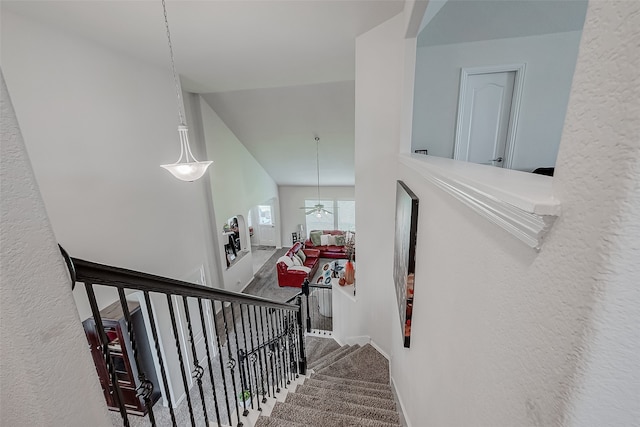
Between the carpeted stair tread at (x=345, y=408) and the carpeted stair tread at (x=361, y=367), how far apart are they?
3.09 feet

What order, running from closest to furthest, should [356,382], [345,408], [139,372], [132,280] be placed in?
1. [132,280]
2. [139,372]
3. [345,408]
4. [356,382]

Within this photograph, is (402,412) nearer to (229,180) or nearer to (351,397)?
(351,397)

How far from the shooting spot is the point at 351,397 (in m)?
2.40

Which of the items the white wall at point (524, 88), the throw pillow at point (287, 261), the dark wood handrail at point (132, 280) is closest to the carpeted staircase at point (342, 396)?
the dark wood handrail at point (132, 280)

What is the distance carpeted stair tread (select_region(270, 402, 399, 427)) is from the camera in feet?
6.08

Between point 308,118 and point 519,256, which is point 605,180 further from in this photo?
point 308,118

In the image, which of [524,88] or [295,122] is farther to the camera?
[295,122]

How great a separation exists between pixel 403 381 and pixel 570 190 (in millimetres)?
2345

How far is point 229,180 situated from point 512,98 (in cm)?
541

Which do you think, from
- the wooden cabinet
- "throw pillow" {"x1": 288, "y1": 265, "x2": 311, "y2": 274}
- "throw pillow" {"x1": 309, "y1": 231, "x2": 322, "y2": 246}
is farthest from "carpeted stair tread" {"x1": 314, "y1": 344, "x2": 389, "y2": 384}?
"throw pillow" {"x1": 309, "y1": 231, "x2": 322, "y2": 246}

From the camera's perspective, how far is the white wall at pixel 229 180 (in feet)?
17.7

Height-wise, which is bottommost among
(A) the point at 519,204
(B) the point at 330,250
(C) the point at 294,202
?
(B) the point at 330,250

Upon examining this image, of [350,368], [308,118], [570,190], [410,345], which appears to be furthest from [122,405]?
[308,118]

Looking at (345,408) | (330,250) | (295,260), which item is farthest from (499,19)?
(330,250)
